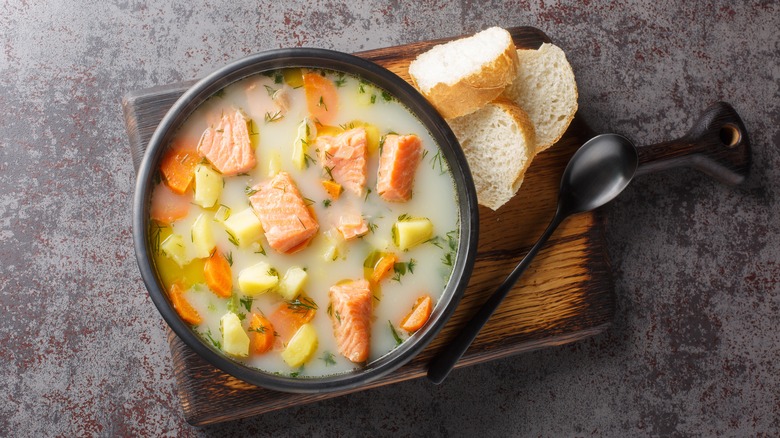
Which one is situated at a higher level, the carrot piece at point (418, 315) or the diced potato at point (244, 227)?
the diced potato at point (244, 227)

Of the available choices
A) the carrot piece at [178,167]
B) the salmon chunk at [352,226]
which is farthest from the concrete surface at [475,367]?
the salmon chunk at [352,226]

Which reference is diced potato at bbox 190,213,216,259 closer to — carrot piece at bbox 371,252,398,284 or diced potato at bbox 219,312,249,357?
diced potato at bbox 219,312,249,357

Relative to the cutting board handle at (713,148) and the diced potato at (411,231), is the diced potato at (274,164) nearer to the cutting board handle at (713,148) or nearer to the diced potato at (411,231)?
the diced potato at (411,231)

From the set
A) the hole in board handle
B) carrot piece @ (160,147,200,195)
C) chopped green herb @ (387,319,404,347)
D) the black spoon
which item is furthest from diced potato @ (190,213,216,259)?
the hole in board handle

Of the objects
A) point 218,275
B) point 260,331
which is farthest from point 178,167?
point 260,331

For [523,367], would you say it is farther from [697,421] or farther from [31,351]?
[31,351]

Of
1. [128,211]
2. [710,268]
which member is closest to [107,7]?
[128,211]
